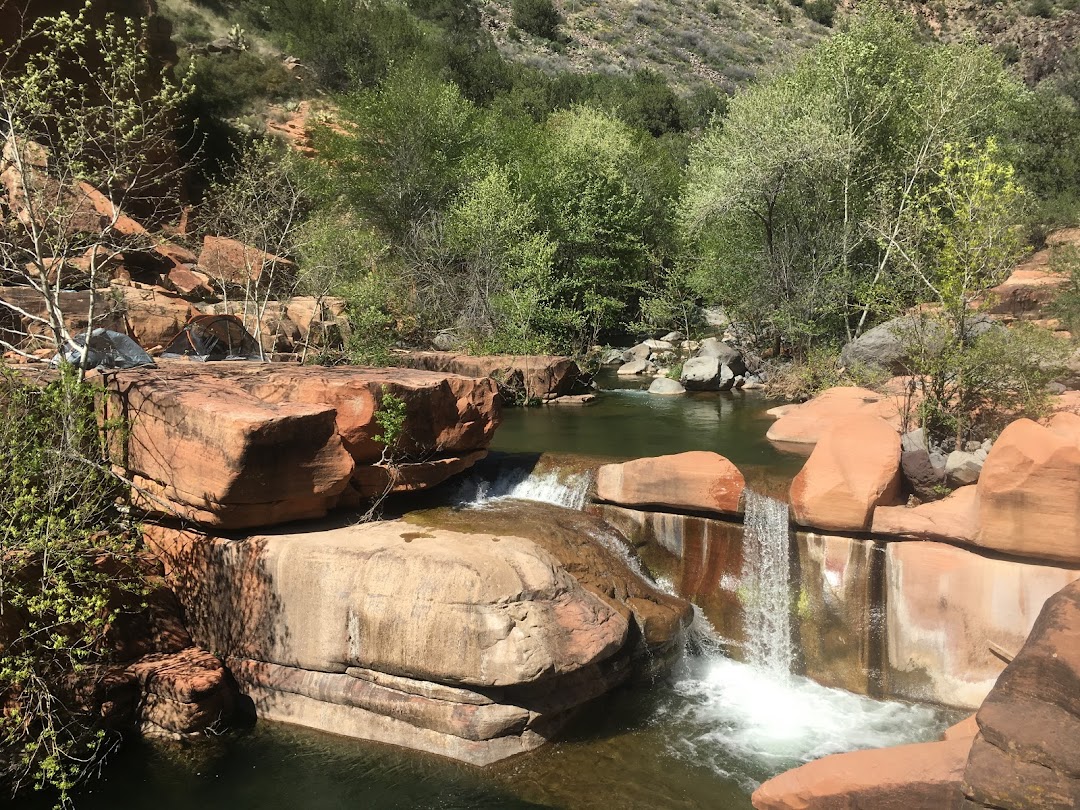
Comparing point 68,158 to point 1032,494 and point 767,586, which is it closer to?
point 767,586

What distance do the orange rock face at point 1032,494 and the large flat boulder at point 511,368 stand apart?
1108cm

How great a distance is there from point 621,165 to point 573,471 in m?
20.0

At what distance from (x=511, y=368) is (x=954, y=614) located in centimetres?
1145

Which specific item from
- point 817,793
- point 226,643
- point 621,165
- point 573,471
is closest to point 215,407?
point 226,643

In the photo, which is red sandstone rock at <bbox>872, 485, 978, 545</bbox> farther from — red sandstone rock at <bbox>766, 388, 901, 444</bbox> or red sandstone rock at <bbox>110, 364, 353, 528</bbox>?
red sandstone rock at <bbox>110, 364, 353, 528</bbox>

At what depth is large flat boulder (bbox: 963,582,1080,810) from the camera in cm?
440

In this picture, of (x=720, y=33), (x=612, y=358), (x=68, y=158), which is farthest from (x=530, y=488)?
(x=720, y=33)

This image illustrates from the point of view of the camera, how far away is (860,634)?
8.39m

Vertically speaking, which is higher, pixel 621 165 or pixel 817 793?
pixel 621 165

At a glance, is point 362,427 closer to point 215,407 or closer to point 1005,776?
point 215,407

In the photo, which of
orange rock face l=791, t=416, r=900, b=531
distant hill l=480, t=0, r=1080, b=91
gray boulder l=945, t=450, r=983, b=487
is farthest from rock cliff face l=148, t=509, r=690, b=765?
distant hill l=480, t=0, r=1080, b=91

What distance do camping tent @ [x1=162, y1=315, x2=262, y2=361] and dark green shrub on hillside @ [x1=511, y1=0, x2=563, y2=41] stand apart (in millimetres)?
53478

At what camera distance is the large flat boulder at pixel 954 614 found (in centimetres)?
764

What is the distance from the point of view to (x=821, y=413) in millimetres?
13555
